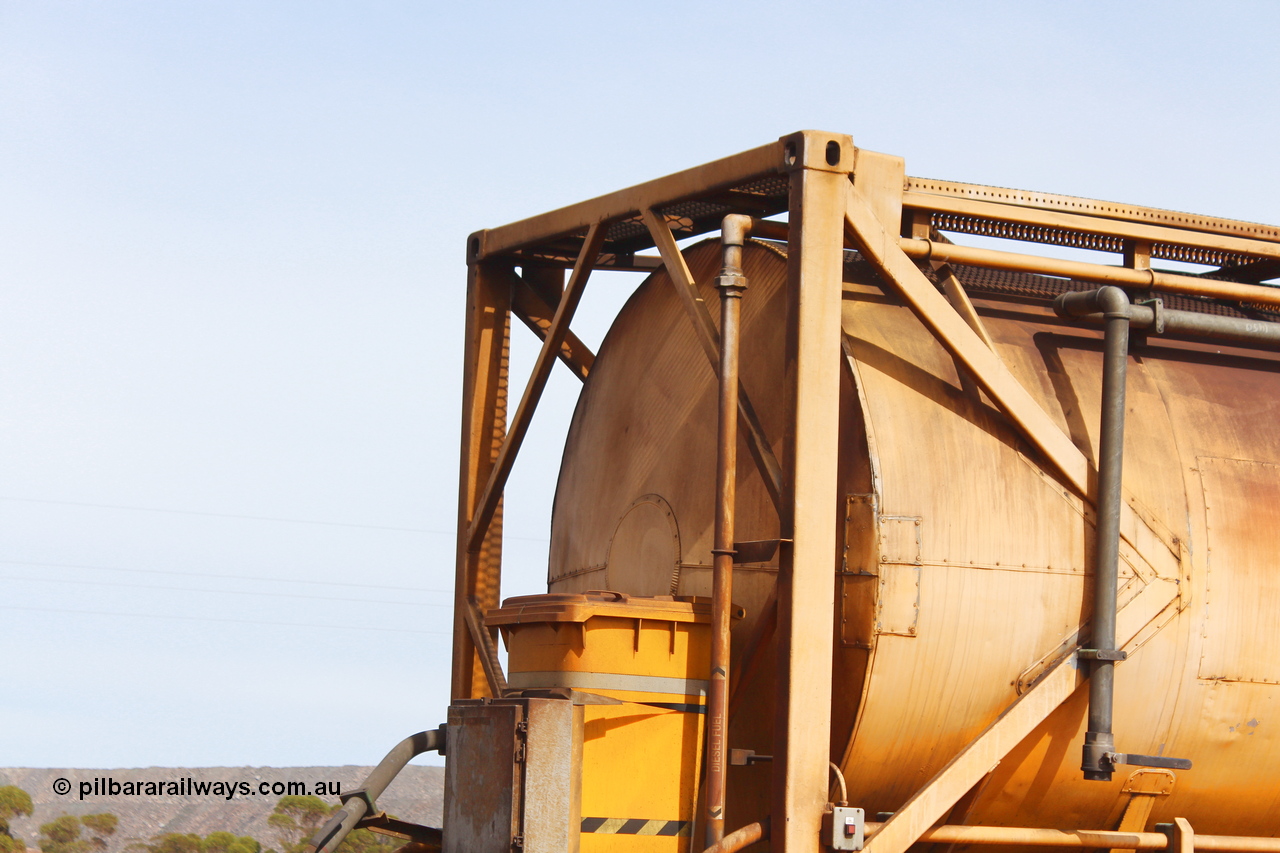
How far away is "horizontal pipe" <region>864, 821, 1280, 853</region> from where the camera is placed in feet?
29.0

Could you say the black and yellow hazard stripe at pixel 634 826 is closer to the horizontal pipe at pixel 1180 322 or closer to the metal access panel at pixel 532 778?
the metal access panel at pixel 532 778

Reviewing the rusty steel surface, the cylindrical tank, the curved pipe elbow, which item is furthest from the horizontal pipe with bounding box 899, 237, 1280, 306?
the cylindrical tank

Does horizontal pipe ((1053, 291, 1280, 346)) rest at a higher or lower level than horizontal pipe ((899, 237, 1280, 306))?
lower

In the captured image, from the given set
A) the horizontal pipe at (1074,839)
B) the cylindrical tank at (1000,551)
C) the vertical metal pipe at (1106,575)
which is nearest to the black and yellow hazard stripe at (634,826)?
the cylindrical tank at (1000,551)

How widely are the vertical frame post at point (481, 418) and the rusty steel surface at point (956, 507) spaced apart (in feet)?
7.17

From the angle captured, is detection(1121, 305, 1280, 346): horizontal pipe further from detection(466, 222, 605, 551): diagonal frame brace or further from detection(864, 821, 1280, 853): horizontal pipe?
detection(466, 222, 605, 551): diagonal frame brace

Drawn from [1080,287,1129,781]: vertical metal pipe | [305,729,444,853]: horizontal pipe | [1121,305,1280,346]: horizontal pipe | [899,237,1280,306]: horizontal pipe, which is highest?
[899,237,1280,306]: horizontal pipe

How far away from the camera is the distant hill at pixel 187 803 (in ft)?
138

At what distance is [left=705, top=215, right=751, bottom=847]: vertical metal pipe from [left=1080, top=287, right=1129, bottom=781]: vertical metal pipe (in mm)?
2138

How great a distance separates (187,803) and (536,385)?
3916cm

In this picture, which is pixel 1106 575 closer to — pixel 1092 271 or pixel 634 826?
pixel 1092 271

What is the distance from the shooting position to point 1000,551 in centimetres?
880

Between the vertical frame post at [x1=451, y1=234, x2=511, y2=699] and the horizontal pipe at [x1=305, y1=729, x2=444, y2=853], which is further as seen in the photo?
the vertical frame post at [x1=451, y1=234, x2=511, y2=699]

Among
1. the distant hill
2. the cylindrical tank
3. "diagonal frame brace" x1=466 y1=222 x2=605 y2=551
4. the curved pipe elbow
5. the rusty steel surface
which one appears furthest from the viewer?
the distant hill
